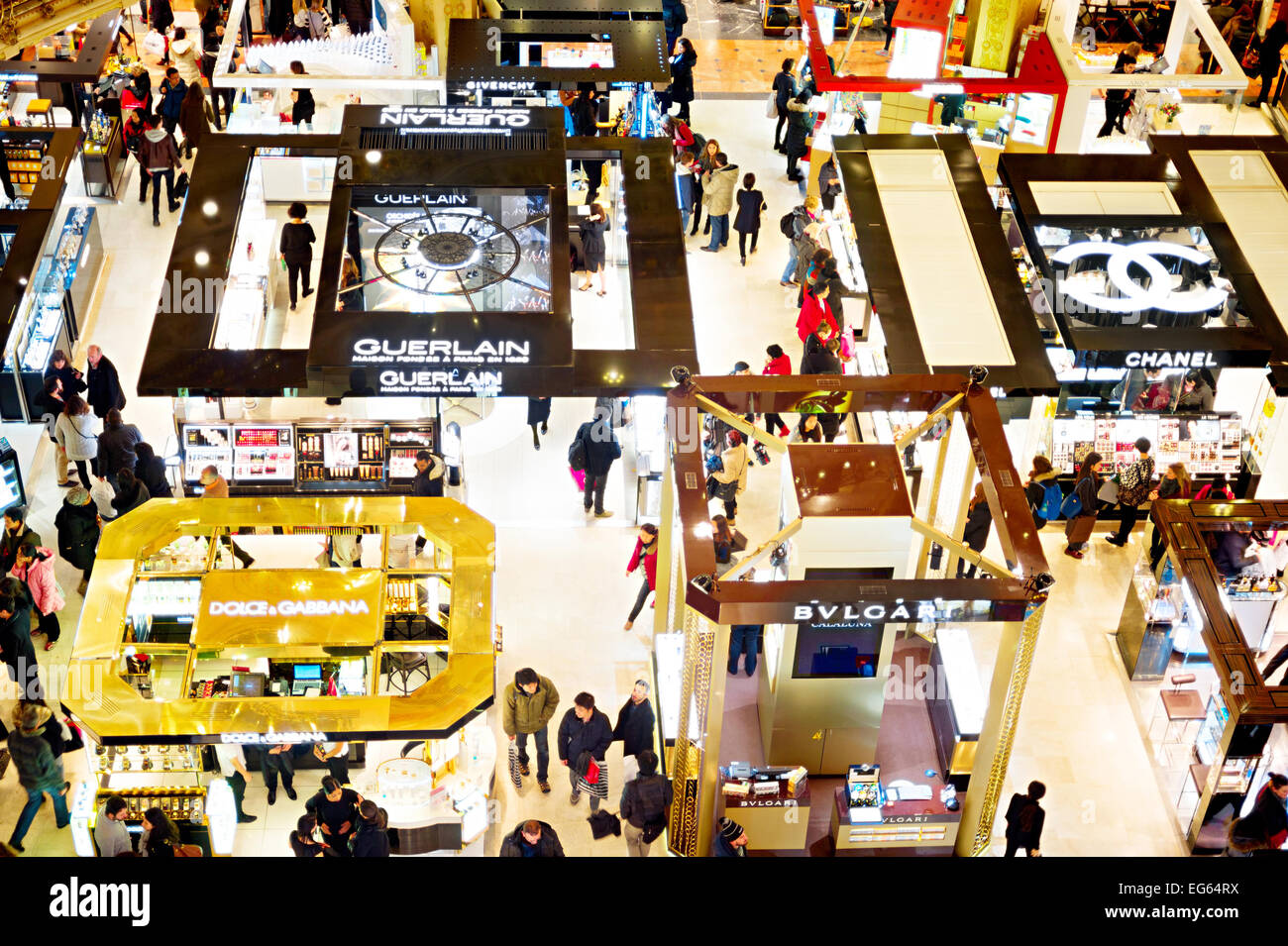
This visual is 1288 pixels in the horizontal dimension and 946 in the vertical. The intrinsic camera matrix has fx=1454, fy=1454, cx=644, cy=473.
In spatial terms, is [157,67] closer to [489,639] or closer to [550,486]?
[550,486]

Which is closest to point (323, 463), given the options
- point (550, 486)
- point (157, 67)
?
point (550, 486)

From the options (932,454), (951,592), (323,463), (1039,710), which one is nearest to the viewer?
(951,592)

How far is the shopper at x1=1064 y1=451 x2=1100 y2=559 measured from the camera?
48.6 feet

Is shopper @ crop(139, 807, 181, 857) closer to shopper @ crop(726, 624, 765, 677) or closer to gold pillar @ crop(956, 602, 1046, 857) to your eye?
shopper @ crop(726, 624, 765, 677)

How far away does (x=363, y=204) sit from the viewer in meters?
15.0

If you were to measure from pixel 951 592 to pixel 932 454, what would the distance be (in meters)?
6.38

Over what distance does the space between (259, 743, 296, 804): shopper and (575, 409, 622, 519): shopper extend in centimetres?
438

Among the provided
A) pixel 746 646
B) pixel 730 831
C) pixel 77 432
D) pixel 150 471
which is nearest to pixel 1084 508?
pixel 746 646

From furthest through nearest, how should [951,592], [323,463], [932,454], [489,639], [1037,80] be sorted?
[1037,80]
[932,454]
[323,463]
[489,639]
[951,592]

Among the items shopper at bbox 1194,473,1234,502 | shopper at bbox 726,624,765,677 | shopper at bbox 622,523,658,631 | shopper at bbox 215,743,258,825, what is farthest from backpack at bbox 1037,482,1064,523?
shopper at bbox 215,743,258,825

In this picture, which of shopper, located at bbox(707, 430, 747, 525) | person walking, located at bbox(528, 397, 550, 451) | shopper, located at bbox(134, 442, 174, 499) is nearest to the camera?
shopper, located at bbox(134, 442, 174, 499)

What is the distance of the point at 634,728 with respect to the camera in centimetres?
1177

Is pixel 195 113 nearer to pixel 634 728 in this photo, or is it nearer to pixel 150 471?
pixel 150 471

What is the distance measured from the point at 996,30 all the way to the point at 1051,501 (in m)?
7.35
